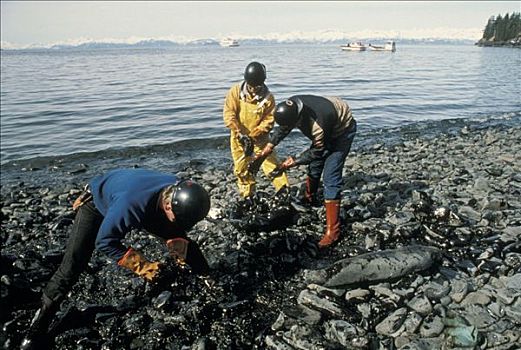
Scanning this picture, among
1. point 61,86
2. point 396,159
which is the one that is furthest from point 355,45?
point 396,159

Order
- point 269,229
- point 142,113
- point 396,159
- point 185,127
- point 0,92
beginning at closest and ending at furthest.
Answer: point 269,229 → point 396,159 → point 185,127 → point 142,113 → point 0,92

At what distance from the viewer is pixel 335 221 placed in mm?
6199

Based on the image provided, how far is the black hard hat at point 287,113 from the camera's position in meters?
5.87

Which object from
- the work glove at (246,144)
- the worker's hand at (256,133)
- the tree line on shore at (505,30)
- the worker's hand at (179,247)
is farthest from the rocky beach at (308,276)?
the tree line on shore at (505,30)

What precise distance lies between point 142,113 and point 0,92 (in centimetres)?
1572

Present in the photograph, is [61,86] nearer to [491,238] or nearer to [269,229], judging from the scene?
[269,229]

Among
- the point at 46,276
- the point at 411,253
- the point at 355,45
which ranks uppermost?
the point at 355,45

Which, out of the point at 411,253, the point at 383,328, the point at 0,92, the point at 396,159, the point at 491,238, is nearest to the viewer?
the point at 383,328

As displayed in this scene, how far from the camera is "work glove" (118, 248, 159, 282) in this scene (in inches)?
165

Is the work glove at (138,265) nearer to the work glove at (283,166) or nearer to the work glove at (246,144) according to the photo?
the work glove at (283,166)

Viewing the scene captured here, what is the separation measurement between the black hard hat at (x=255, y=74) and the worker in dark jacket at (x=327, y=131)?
110 cm

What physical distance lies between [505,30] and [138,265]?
130 metres

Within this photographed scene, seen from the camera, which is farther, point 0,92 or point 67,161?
point 0,92

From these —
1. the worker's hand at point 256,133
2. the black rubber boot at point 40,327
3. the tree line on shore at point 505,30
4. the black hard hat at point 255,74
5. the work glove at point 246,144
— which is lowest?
the black rubber boot at point 40,327
